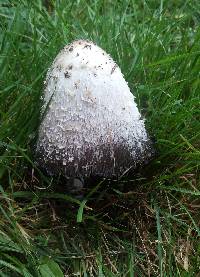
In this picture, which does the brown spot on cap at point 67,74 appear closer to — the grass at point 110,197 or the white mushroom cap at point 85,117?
the white mushroom cap at point 85,117

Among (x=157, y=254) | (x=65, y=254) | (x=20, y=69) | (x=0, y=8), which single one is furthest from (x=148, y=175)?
(x=0, y=8)

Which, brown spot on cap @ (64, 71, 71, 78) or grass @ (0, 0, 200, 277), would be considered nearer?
brown spot on cap @ (64, 71, 71, 78)

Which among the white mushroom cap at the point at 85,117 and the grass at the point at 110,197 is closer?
the white mushroom cap at the point at 85,117

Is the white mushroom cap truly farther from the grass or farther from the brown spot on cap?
the grass

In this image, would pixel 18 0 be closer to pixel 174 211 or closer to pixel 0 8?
pixel 0 8

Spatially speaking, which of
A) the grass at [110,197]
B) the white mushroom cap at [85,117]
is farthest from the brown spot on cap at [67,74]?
the grass at [110,197]

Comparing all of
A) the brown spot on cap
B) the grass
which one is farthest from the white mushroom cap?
the grass
